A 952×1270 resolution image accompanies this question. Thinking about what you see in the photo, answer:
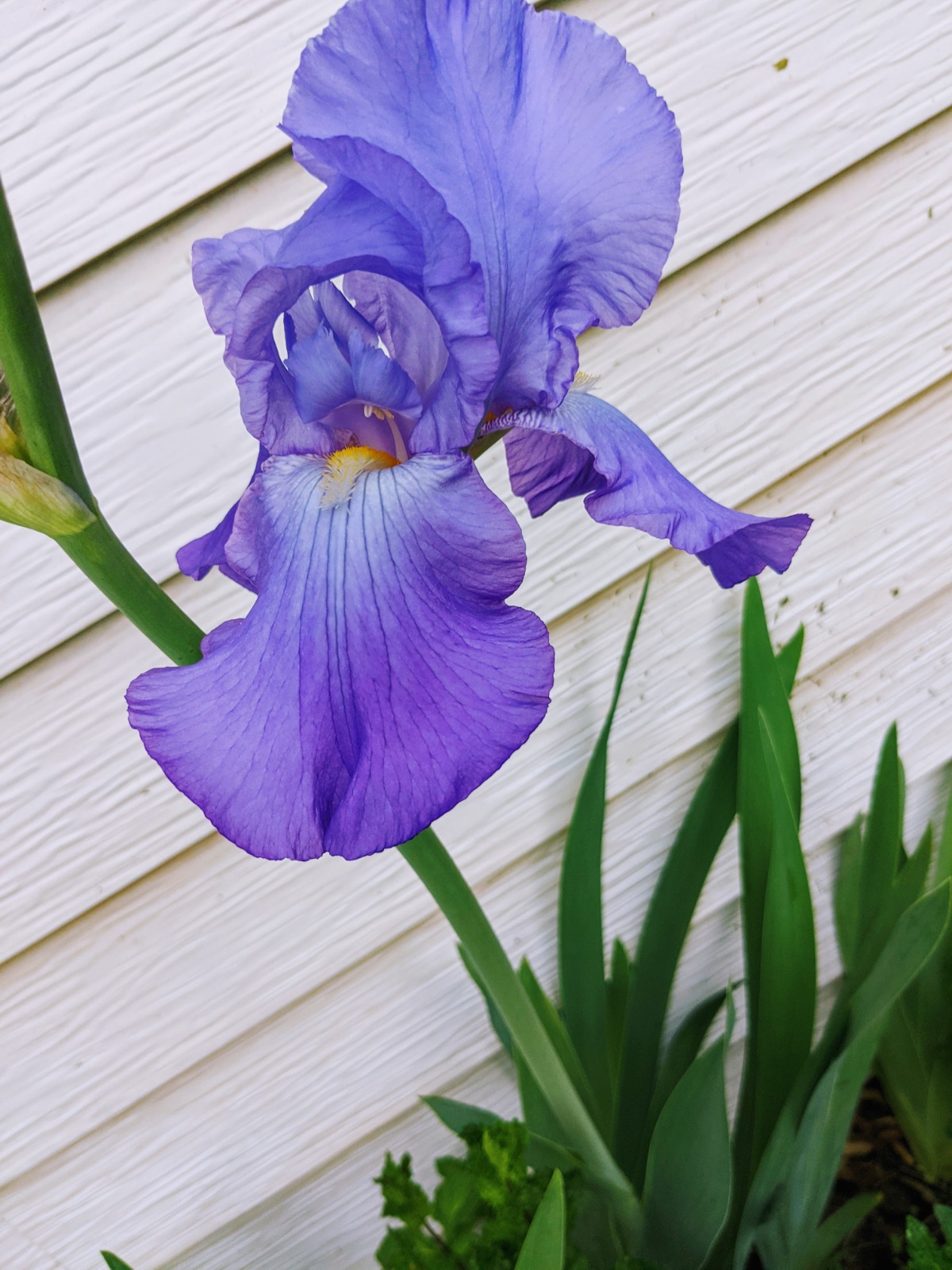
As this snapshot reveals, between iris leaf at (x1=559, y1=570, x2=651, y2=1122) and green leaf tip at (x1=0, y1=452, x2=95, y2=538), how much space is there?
49 centimetres

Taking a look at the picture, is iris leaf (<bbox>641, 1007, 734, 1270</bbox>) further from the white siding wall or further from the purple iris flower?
the purple iris flower

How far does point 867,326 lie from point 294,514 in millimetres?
617

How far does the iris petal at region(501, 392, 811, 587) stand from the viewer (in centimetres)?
34

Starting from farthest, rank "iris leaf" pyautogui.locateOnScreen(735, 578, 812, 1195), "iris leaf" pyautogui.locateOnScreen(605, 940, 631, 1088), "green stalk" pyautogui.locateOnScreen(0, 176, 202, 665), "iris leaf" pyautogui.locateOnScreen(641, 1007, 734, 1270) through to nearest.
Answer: "iris leaf" pyautogui.locateOnScreen(605, 940, 631, 1088) < "iris leaf" pyautogui.locateOnScreen(735, 578, 812, 1195) < "iris leaf" pyautogui.locateOnScreen(641, 1007, 734, 1270) < "green stalk" pyautogui.locateOnScreen(0, 176, 202, 665)

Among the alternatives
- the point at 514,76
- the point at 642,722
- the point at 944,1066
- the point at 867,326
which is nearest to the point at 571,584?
the point at 642,722

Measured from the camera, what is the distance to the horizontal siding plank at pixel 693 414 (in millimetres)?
649

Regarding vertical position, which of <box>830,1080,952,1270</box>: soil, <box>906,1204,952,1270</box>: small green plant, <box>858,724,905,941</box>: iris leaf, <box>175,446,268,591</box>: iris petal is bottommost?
<box>830,1080,952,1270</box>: soil

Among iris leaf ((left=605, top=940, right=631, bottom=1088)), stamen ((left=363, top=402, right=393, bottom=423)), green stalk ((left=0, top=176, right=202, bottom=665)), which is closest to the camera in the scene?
green stalk ((left=0, top=176, right=202, bottom=665))

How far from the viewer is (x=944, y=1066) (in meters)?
0.90

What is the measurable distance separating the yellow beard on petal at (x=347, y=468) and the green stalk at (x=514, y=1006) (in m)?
0.15

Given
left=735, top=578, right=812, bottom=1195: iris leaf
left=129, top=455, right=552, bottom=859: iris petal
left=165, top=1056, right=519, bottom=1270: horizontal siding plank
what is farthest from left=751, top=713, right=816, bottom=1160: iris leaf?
left=129, top=455, right=552, bottom=859: iris petal

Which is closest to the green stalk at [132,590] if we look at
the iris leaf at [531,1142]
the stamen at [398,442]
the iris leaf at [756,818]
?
the stamen at [398,442]

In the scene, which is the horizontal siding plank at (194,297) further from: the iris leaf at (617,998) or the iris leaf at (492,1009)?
the iris leaf at (617,998)

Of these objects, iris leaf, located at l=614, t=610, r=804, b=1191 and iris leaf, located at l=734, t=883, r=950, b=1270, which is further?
iris leaf, located at l=614, t=610, r=804, b=1191
